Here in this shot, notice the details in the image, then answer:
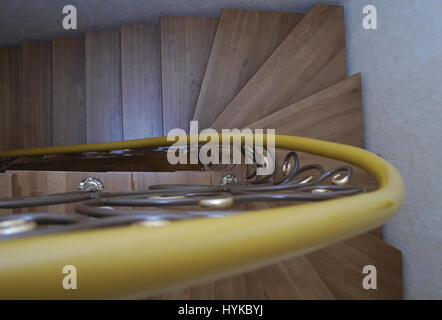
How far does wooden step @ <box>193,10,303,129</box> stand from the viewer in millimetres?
2504

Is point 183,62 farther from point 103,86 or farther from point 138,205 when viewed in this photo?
point 138,205

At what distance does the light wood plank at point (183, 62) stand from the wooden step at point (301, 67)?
1.55ft

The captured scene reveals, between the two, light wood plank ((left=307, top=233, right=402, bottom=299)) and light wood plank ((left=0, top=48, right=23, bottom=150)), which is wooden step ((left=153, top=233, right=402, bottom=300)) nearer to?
light wood plank ((left=307, top=233, right=402, bottom=299))

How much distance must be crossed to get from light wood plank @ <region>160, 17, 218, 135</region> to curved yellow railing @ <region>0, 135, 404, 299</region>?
237 centimetres

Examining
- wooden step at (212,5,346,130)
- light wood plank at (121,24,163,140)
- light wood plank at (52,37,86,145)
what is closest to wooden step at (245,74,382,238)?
wooden step at (212,5,346,130)

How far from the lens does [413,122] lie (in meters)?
1.57

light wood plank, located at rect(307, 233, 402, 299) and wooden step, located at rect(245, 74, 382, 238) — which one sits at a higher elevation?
wooden step, located at rect(245, 74, 382, 238)

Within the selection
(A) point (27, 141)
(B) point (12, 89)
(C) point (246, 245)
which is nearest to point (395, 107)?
(C) point (246, 245)

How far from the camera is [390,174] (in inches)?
18.4

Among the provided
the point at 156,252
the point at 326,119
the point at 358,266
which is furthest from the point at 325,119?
the point at 156,252

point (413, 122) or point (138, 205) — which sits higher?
point (413, 122)

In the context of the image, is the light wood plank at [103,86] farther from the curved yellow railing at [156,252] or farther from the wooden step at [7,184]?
the curved yellow railing at [156,252]

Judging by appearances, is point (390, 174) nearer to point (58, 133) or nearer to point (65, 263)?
point (65, 263)

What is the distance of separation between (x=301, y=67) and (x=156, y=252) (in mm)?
2446
